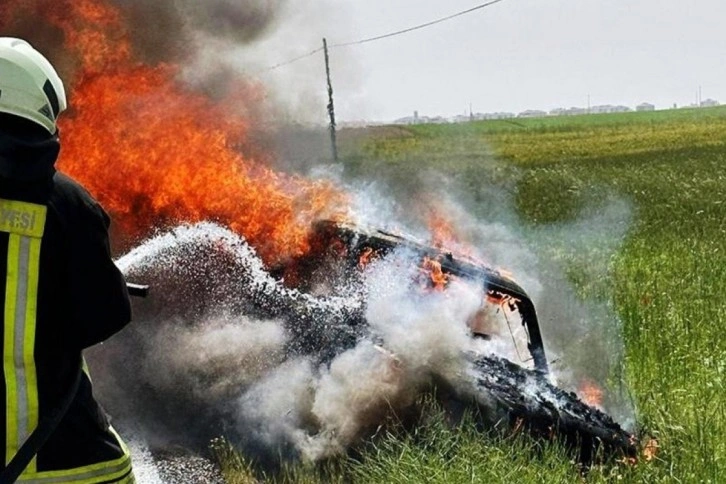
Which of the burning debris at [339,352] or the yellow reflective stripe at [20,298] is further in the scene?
the burning debris at [339,352]

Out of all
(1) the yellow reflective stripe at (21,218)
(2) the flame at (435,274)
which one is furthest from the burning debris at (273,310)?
(1) the yellow reflective stripe at (21,218)

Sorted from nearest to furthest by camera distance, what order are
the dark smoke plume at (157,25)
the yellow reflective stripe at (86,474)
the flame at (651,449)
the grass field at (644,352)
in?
the yellow reflective stripe at (86,474), the grass field at (644,352), the flame at (651,449), the dark smoke plume at (157,25)

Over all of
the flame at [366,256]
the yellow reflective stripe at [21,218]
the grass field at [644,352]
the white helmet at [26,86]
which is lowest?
the grass field at [644,352]

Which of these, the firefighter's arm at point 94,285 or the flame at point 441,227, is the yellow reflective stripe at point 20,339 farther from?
the flame at point 441,227

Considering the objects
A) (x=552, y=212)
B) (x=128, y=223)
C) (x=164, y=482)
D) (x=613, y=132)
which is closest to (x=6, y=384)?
(x=164, y=482)

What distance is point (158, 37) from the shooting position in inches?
355

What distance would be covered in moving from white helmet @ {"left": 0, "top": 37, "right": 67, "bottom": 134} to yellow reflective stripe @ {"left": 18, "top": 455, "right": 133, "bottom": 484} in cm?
89

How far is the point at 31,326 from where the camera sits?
7.47 feet

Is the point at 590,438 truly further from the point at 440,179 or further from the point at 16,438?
the point at 440,179

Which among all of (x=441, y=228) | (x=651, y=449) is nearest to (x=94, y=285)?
(x=651, y=449)

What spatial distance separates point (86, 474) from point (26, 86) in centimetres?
102

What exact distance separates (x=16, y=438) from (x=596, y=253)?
9.37 m

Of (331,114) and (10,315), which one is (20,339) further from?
(331,114)

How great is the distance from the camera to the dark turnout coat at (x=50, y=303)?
7.37 ft
